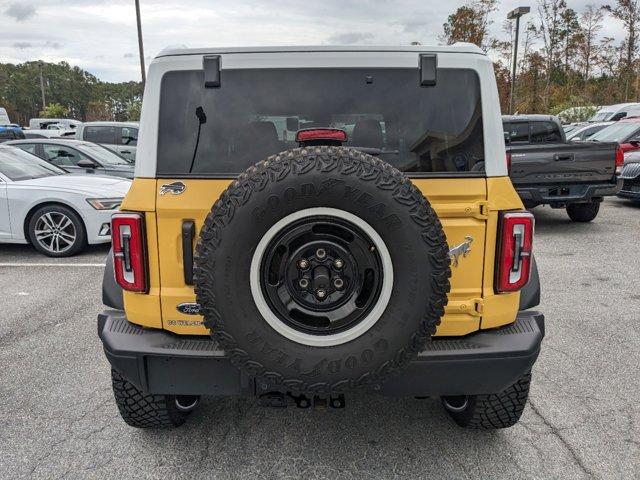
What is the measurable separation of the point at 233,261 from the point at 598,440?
7.25ft

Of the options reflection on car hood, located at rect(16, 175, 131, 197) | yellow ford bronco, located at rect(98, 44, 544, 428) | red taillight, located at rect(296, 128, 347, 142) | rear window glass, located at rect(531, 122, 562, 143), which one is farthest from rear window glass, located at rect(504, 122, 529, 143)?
red taillight, located at rect(296, 128, 347, 142)

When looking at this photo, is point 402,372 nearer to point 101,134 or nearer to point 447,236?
point 447,236

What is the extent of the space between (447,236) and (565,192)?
21.5ft

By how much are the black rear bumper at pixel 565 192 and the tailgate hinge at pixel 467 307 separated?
6.06 m

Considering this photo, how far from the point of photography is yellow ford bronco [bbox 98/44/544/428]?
6.57 feet

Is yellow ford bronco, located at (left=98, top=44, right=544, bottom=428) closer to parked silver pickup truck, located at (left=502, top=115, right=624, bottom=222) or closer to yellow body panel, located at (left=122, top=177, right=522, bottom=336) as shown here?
yellow body panel, located at (left=122, top=177, right=522, bottom=336)

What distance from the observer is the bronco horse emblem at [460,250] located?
91.2 inches

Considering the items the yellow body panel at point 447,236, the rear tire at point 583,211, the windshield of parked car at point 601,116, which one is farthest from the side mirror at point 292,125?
the windshield of parked car at point 601,116

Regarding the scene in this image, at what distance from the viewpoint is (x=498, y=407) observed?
2.69 meters

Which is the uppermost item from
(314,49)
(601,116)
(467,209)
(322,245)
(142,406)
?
(601,116)

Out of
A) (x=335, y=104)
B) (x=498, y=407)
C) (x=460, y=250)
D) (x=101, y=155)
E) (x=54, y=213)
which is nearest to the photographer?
(x=460, y=250)

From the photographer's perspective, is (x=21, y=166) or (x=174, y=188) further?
(x=21, y=166)

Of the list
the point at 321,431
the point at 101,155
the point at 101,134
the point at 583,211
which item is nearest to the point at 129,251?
the point at 321,431

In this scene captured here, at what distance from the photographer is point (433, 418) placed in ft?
9.87
